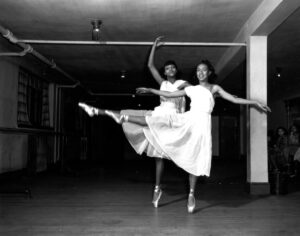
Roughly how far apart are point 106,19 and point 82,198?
255 cm

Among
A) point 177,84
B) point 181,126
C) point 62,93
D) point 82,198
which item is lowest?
point 82,198

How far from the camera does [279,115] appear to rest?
50.1 ft

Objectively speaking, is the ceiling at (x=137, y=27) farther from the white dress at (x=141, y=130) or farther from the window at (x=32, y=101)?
the white dress at (x=141, y=130)

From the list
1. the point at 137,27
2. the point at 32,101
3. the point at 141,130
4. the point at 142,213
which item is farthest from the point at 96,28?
the point at 32,101

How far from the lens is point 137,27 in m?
5.89

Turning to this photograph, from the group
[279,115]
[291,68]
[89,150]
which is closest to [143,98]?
[89,150]

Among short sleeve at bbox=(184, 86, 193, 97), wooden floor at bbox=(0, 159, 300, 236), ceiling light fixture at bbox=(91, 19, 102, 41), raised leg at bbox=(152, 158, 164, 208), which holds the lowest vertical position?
wooden floor at bbox=(0, 159, 300, 236)

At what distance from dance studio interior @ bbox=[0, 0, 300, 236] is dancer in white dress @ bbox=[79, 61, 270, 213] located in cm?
8

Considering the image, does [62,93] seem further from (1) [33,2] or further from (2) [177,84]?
(2) [177,84]

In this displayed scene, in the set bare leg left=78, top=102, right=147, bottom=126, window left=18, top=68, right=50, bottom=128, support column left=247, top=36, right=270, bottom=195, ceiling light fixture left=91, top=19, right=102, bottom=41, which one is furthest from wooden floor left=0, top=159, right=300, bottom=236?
window left=18, top=68, right=50, bottom=128

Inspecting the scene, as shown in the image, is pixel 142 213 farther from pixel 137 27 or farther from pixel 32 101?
pixel 32 101

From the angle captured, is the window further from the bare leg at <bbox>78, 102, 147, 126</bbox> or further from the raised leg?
the raised leg

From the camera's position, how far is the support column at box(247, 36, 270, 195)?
5.22m

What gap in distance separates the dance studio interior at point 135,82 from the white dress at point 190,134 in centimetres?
7
